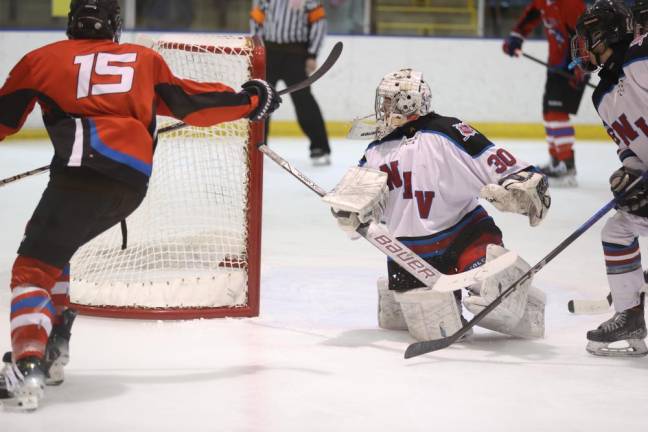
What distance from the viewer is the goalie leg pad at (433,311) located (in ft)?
10.1

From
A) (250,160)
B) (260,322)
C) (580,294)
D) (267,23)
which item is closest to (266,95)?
(250,160)

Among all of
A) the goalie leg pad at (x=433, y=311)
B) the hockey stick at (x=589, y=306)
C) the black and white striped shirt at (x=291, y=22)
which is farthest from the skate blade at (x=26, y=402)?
the black and white striped shirt at (x=291, y=22)

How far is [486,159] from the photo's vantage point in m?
3.06

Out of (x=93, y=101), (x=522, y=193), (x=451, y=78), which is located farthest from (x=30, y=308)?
(x=451, y=78)

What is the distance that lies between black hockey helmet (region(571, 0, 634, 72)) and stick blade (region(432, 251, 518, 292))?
0.56 metres

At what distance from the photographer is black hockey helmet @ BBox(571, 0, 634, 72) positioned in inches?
116

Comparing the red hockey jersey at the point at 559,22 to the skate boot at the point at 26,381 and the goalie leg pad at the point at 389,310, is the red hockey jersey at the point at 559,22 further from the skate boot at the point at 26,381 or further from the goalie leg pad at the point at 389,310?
the skate boot at the point at 26,381

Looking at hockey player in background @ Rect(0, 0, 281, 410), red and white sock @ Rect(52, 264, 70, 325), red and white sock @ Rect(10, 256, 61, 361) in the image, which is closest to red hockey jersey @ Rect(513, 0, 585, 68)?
hockey player in background @ Rect(0, 0, 281, 410)

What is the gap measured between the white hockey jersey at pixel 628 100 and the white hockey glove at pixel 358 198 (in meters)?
0.59

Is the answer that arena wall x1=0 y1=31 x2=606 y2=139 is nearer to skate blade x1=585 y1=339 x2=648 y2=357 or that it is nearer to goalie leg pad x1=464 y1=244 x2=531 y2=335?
goalie leg pad x1=464 y1=244 x2=531 y2=335

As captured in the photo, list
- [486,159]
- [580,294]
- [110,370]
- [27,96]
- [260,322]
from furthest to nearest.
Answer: [580,294] < [260,322] < [486,159] < [110,370] < [27,96]

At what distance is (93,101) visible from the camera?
2557mm

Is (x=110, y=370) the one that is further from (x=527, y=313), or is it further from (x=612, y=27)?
(x=612, y=27)

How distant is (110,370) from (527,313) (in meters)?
1.14
